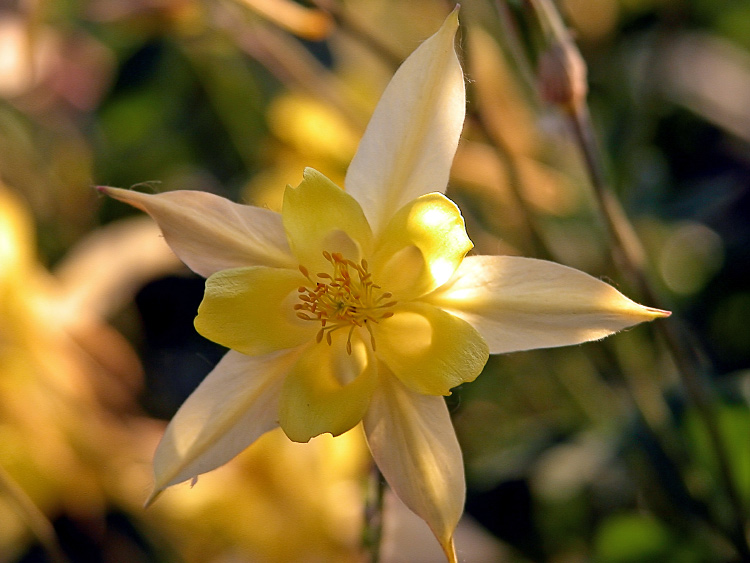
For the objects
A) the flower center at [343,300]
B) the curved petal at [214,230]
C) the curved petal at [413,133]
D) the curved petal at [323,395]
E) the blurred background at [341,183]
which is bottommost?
the blurred background at [341,183]

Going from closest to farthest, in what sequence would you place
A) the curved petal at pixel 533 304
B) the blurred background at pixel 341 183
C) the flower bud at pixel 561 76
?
the curved petal at pixel 533 304 → the flower bud at pixel 561 76 → the blurred background at pixel 341 183

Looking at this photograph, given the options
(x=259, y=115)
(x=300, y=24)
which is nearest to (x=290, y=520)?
(x=300, y=24)

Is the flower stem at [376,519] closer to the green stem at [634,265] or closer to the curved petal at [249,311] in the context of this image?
the curved petal at [249,311]

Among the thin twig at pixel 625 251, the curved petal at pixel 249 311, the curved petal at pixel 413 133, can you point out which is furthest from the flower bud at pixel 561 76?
the curved petal at pixel 249 311

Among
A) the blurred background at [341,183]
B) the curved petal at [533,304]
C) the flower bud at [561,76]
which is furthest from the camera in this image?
the blurred background at [341,183]

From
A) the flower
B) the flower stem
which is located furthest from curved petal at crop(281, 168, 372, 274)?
the flower stem

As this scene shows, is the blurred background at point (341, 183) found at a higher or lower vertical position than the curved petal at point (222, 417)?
lower
